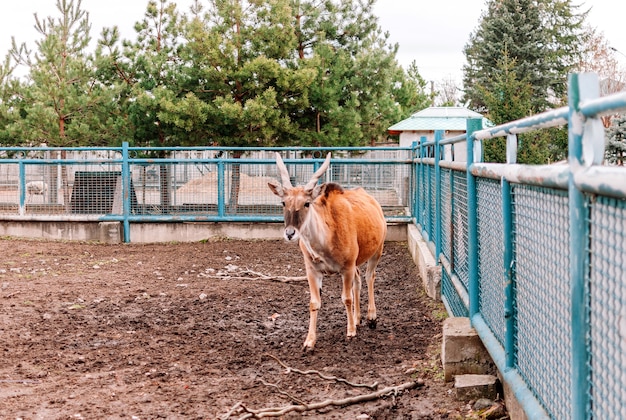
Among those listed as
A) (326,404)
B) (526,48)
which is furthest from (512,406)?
(526,48)

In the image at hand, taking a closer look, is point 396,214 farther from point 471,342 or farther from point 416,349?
point 471,342

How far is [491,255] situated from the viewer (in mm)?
4742

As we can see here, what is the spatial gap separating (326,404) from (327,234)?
92.5 inches

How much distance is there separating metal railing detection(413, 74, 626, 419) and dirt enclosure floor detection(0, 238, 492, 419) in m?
0.94

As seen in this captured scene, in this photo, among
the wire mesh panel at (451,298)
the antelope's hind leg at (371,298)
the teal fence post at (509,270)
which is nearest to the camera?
the teal fence post at (509,270)

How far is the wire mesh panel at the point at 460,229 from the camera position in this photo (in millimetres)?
6121

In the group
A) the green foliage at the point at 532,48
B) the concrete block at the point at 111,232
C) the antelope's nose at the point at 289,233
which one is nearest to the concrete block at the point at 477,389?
the antelope's nose at the point at 289,233

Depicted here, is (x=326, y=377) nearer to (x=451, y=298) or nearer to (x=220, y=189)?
(x=451, y=298)

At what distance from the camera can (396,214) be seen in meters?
15.4

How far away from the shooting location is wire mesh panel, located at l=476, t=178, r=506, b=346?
14.5ft

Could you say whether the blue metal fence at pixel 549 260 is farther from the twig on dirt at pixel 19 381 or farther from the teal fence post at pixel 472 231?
the twig on dirt at pixel 19 381

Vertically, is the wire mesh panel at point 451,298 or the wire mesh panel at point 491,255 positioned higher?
the wire mesh panel at point 491,255

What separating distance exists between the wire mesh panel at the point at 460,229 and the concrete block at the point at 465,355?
74 cm

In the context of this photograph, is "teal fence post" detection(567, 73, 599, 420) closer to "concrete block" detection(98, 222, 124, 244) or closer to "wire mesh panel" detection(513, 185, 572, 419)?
"wire mesh panel" detection(513, 185, 572, 419)
